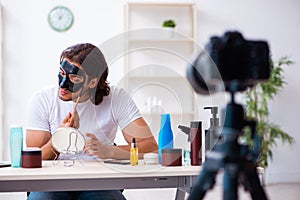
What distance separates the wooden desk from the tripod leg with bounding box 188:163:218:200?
94 centimetres

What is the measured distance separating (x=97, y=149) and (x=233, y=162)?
53.2 inches

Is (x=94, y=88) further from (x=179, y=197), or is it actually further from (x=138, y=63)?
(x=138, y=63)

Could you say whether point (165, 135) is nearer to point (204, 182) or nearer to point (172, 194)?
point (204, 182)

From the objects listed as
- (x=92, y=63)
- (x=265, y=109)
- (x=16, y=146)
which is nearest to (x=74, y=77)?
(x=92, y=63)

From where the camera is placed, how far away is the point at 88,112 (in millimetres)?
2373

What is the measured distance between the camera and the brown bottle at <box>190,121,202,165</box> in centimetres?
210

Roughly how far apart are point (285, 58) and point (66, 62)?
3578 mm

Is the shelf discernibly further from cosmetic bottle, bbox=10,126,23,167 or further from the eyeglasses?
cosmetic bottle, bbox=10,126,23,167

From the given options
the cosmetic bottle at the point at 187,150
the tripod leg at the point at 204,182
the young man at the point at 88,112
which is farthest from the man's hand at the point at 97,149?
the tripod leg at the point at 204,182

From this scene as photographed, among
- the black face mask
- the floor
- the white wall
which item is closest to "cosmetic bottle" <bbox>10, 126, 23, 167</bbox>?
the black face mask

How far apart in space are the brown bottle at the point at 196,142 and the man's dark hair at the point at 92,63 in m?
0.48

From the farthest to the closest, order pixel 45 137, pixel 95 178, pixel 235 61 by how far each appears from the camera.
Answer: pixel 45 137, pixel 95 178, pixel 235 61

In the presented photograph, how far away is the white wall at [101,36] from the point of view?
198 inches

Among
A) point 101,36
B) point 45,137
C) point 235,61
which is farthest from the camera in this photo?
point 101,36
